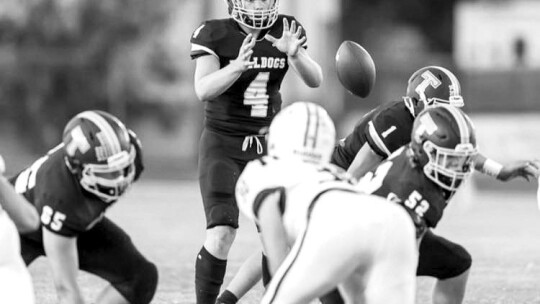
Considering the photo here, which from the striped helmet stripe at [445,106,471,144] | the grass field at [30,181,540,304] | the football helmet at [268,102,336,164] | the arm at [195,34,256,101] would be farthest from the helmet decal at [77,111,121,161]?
the grass field at [30,181,540,304]

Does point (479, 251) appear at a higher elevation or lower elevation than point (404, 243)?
lower

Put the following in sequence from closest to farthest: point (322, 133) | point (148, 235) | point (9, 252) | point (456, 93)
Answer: point (9, 252) < point (322, 133) < point (456, 93) < point (148, 235)

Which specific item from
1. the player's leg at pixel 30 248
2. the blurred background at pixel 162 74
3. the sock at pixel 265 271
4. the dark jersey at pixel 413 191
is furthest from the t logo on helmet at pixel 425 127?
the blurred background at pixel 162 74

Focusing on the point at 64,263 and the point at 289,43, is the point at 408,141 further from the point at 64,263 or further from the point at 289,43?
the point at 64,263

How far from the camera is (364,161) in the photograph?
566cm

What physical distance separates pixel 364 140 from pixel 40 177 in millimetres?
1737

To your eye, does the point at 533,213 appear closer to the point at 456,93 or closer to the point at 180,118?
the point at 456,93

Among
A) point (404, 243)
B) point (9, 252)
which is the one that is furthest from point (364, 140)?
point (9, 252)

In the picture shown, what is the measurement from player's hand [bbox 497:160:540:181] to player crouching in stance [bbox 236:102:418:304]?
1044mm

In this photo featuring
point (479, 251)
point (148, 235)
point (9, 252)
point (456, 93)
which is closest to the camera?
point (9, 252)

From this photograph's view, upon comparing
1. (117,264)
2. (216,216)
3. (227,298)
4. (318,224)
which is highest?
(318,224)

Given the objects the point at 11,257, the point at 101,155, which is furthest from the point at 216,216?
the point at 11,257

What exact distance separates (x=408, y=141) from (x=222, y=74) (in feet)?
3.01

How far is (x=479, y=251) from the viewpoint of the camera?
916cm
